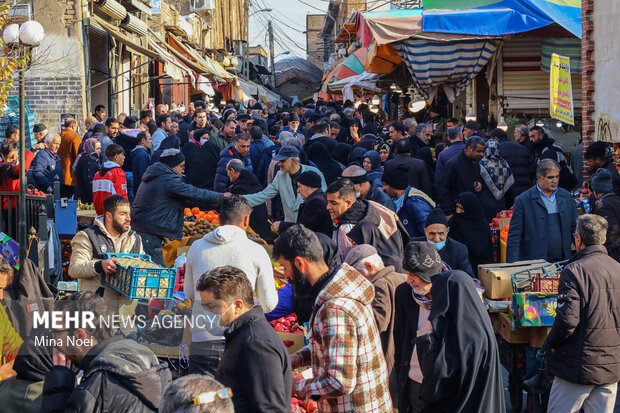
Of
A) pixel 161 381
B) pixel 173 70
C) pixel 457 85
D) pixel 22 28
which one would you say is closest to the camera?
pixel 161 381

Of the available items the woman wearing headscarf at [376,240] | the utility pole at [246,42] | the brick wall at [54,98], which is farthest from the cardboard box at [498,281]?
the utility pole at [246,42]

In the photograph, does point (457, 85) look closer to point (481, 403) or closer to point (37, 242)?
point (37, 242)

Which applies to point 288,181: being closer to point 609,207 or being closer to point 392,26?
point 609,207

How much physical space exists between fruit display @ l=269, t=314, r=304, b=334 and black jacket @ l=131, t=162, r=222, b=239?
206 centimetres

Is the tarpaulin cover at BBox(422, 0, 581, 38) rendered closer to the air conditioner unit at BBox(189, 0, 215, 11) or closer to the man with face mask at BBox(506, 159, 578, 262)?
the man with face mask at BBox(506, 159, 578, 262)

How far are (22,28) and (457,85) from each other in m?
8.37

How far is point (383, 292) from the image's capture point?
5680 millimetres

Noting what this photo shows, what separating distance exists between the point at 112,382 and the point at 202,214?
7151 mm

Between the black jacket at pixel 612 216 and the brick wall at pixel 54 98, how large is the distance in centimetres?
1257

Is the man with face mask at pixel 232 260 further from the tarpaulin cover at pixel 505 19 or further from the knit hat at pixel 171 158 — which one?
the tarpaulin cover at pixel 505 19

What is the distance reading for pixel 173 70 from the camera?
2184 cm

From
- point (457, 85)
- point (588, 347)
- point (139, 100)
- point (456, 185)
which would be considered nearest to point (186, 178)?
point (456, 185)

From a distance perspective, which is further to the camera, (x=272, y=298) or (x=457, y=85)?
(x=457, y=85)

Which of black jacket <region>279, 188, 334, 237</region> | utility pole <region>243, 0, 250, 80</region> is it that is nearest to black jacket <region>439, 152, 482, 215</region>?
black jacket <region>279, 188, 334, 237</region>
